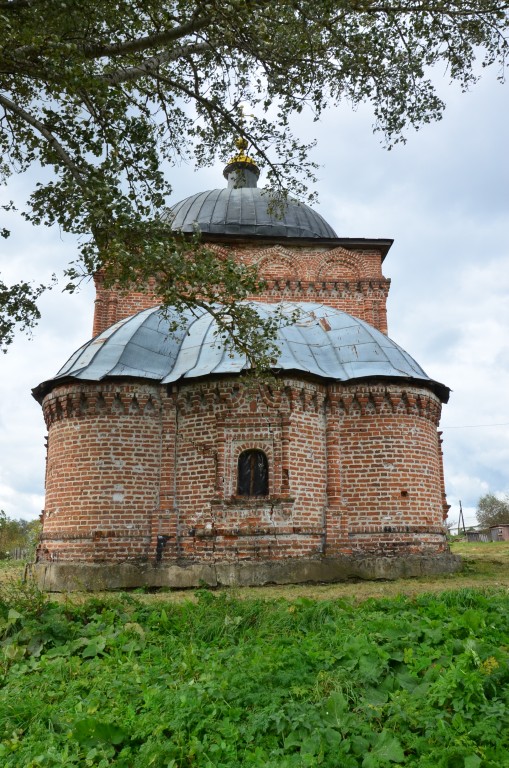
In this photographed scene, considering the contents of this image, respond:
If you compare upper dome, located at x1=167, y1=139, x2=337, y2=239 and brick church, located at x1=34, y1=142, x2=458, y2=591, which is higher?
upper dome, located at x1=167, y1=139, x2=337, y2=239

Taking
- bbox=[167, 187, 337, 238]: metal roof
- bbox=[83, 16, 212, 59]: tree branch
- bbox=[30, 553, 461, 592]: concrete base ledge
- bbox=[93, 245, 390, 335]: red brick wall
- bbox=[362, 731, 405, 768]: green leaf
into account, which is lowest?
bbox=[362, 731, 405, 768]: green leaf

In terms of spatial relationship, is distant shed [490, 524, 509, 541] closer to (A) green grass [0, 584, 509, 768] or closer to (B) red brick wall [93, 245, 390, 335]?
(B) red brick wall [93, 245, 390, 335]

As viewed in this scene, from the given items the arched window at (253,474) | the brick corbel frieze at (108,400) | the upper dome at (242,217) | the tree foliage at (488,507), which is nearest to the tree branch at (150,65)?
the brick corbel frieze at (108,400)

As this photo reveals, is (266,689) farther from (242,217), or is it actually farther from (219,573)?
(242,217)

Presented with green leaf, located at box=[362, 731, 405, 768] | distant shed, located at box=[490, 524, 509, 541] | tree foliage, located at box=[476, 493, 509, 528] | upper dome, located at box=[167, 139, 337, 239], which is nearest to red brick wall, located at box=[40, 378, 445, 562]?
green leaf, located at box=[362, 731, 405, 768]

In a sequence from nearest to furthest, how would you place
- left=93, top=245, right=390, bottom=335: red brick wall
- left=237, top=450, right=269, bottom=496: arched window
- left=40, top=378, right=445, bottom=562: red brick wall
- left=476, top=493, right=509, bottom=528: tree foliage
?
left=40, top=378, right=445, bottom=562: red brick wall → left=237, top=450, right=269, bottom=496: arched window → left=93, top=245, right=390, bottom=335: red brick wall → left=476, top=493, right=509, bottom=528: tree foliage

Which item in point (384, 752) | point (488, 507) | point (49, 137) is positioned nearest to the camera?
point (384, 752)

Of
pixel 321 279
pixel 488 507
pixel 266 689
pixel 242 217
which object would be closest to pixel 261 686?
pixel 266 689

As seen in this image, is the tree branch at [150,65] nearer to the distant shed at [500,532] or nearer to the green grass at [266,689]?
the green grass at [266,689]

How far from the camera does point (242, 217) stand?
703 inches

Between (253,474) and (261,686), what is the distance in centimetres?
589

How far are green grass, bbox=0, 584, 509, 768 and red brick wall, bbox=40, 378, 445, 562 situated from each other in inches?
147

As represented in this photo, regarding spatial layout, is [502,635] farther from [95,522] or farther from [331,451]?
[95,522]

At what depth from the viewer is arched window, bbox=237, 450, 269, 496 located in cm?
1038
